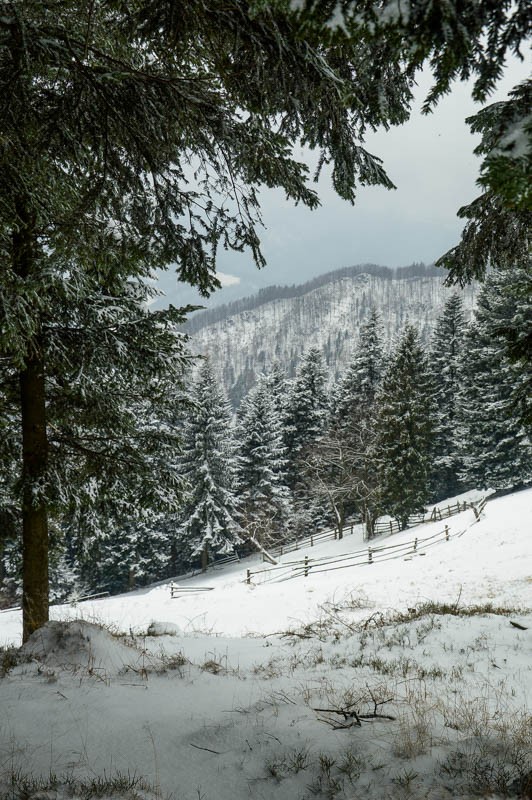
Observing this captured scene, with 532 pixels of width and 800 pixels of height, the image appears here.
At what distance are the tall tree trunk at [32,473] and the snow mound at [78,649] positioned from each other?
3.71 feet

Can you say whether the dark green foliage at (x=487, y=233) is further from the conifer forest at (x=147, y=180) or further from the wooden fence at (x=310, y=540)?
the wooden fence at (x=310, y=540)

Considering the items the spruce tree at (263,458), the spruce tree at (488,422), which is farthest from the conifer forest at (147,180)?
the spruce tree at (263,458)

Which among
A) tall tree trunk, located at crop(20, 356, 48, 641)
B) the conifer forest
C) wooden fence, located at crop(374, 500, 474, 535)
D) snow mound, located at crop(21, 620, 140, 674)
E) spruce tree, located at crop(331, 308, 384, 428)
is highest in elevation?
spruce tree, located at crop(331, 308, 384, 428)

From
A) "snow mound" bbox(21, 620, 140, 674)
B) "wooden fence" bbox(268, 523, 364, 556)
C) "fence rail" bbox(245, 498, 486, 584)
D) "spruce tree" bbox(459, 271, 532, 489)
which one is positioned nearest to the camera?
"snow mound" bbox(21, 620, 140, 674)

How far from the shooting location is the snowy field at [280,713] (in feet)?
8.00

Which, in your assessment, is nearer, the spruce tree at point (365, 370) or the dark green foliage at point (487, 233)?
the dark green foliage at point (487, 233)

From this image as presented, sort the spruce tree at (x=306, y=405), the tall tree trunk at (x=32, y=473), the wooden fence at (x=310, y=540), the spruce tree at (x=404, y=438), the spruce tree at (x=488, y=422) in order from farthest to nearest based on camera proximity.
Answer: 1. the spruce tree at (x=306, y=405)
2. the wooden fence at (x=310, y=540)
3. the spruce tree at (x=488, y=422)
4. the spruce tree at (x=404, y=438)
5. the tall tree trunk at (x=32, y=473)

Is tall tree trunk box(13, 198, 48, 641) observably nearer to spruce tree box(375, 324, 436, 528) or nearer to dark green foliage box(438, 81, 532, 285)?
dark green foliage box(438, 81, 532, 285)

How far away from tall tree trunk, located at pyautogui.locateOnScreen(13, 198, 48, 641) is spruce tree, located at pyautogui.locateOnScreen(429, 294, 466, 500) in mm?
Answer: 34127

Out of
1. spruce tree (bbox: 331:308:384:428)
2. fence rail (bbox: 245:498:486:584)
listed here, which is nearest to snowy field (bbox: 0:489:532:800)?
fence rail (bbox: 245:498:486:584)

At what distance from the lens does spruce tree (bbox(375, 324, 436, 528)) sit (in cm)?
2814

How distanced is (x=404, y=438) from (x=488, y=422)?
21.5ft

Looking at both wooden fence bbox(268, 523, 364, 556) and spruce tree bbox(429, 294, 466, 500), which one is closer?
wooden fence bbox(268, 523, 364, 556)

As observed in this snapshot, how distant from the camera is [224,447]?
32.9m
